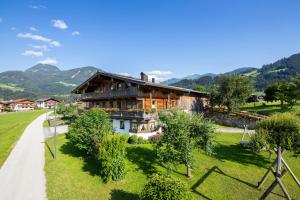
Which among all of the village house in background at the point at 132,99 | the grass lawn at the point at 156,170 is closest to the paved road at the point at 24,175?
the grass lawn at the point at 156,170

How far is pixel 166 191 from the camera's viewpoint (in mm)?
11078

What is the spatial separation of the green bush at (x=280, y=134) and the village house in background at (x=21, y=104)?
139 meters

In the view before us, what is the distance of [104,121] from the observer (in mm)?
23250

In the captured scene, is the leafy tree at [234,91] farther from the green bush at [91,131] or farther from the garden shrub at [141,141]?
the green bush at [91,131]

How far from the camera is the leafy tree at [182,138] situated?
1755 centimetres

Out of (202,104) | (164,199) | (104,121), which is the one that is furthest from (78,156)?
(202,104)

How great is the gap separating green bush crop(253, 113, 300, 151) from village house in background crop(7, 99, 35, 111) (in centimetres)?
13883

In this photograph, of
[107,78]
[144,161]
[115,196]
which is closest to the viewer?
[115,196]

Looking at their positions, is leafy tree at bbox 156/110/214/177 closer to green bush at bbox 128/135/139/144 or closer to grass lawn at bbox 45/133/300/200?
grass lawn at bbox 45/133/300/200

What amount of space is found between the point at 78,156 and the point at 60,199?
924 cm

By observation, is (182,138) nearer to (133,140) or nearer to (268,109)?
(133,140)

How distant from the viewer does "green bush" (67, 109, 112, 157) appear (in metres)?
21.7

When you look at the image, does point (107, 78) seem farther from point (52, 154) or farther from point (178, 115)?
point (178, 115)

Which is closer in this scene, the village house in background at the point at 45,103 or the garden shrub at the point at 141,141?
the garden shrub at the point at 141,141
